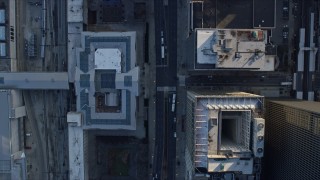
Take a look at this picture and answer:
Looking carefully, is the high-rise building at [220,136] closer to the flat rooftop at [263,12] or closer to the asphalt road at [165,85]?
the asphalt road at [165,85]

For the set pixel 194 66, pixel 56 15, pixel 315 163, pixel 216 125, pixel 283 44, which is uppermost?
pixel 56 15

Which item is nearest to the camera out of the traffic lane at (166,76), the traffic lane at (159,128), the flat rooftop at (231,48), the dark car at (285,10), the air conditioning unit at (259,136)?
the air conditioning unit at (259,136)

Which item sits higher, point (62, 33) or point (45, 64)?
point (62, 33)

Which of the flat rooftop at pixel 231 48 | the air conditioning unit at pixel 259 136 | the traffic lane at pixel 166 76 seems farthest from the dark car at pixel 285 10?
the air conditioning unit at pixel 259 136

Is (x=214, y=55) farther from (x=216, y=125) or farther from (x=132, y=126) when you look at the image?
(x=132, y=126)

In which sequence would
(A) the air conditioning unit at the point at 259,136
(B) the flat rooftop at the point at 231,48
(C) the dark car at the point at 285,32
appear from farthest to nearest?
(C) the dark car at the point at 285,32 < (B) the flat rooftop at the point at 231,48 < (A) the air conditioning unit at the point at 259,136

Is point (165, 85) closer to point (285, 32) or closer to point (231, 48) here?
point (231, 48)

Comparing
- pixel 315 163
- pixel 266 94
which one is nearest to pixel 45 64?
pixel 266 94

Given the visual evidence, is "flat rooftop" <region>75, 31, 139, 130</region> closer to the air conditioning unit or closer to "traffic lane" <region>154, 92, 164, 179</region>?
"traffic lane" <region>154, 92, 164, 179</region>
